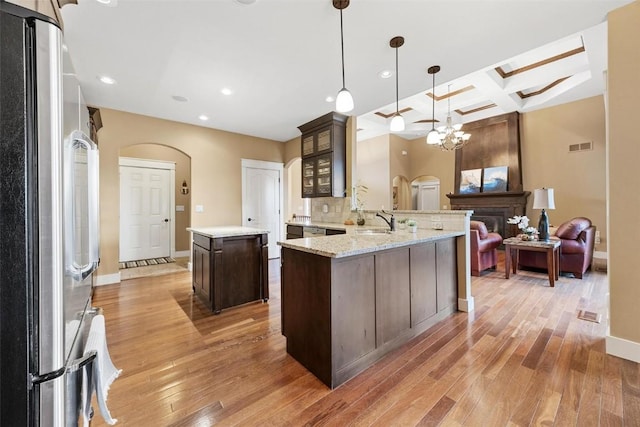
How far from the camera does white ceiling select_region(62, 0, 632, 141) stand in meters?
A: 2.11

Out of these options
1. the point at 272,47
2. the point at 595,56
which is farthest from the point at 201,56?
the point at 595,56

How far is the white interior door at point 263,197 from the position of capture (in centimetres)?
566

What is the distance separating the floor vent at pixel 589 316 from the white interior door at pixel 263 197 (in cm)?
478

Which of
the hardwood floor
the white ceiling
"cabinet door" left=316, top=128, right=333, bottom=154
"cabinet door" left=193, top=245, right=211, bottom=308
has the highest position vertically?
the white ceiling

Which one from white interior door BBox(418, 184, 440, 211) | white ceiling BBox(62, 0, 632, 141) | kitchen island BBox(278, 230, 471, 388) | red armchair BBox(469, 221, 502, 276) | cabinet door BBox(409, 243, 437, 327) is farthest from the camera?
white interior door BBox(418, 184, 440, 211)

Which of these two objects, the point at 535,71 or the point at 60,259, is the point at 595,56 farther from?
the point at 60,259

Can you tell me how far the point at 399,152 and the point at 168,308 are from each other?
755 cm

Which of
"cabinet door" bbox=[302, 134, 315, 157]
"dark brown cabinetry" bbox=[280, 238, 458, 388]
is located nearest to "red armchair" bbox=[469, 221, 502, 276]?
"dark brown cabinetry" bbox=[280, 238, 458, 388]

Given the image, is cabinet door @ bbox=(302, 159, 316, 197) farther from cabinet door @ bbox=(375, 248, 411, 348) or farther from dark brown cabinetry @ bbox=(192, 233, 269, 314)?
cabinet door @ bbox=(375, 248, 411, 348)

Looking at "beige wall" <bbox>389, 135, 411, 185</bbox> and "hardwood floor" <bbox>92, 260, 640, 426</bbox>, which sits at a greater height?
"beige wall" <bbox>389, 135, 411, 185</bbox>

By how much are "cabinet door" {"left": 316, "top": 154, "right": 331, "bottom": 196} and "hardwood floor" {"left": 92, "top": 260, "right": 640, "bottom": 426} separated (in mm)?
2370

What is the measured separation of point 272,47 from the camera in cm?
257

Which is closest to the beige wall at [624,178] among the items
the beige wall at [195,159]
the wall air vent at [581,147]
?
the wall air vent at [581,147]

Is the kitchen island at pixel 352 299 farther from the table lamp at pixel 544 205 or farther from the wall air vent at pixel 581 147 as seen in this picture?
the wall air vent at pixel 581 147
